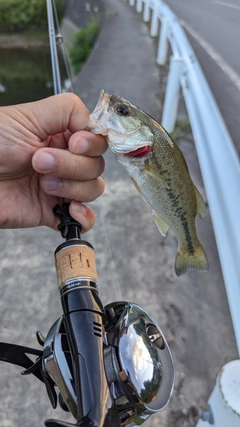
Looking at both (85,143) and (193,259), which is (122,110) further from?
(193,259)

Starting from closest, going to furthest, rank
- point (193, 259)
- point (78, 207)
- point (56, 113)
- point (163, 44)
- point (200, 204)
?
1. point (56, 113)
2. point (78, 207)
3. point (200, 204)
4. point (193, 259)
5. point (163, 44)

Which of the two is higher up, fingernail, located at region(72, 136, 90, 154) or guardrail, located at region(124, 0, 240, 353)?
fingernail, located at region(72, 136, 90, 154)

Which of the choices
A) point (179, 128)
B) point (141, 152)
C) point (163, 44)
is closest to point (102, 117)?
point (141, 152)

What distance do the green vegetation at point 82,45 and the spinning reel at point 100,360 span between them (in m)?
14.3

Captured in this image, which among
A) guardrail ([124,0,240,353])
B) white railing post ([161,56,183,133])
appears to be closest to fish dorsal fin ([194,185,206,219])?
guardrail ([124,0,240,353])

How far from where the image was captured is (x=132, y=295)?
9.48 feet

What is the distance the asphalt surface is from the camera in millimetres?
2285

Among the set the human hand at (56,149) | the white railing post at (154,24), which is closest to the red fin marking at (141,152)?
the human hand at (56,149)

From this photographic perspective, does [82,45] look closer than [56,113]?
No

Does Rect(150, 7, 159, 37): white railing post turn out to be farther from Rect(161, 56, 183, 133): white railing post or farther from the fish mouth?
the fish mouth

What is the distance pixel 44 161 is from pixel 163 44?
656 centimetres

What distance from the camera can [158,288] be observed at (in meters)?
2.94

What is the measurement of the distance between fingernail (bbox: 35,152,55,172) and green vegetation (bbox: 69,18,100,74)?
13841 mm

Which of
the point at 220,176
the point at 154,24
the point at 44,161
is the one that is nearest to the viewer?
the point at 44,161
